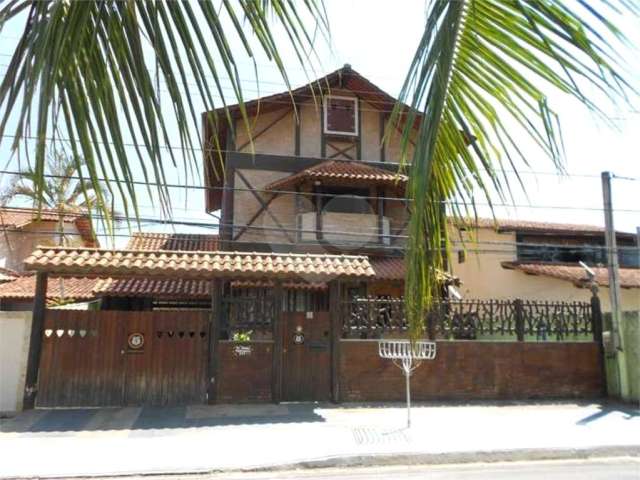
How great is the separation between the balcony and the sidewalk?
26.4 feet

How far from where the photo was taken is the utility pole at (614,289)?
1221 cm

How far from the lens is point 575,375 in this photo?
12.6 meters

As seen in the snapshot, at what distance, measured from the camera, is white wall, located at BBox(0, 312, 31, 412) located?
1027cm

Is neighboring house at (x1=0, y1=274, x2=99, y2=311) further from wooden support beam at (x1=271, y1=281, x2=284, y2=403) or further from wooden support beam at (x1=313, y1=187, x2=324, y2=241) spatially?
wooden support beam at (x1=271, y1=281, x2=284, y2=403)

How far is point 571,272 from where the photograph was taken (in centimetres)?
2356

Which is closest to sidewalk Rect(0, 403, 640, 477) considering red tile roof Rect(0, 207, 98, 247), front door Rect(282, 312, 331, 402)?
front door Rect(282, 312, 331, 402)

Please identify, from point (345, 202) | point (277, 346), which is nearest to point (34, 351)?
point (277, 346)

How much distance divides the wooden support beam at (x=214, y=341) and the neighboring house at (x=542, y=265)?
15.0 metres

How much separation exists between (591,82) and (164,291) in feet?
54.0

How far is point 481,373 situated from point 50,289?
18.7 meters

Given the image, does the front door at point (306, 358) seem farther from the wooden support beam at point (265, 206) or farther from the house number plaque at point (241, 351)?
the wooden support beam at point (265, 206)

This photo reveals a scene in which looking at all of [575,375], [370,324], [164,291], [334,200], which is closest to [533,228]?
[334,200]

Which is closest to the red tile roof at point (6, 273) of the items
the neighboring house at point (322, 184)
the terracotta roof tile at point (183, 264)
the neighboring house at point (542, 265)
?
the terracotta roof tile at point (183, 264)

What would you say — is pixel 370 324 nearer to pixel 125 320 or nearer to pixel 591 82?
pixel 125 320
